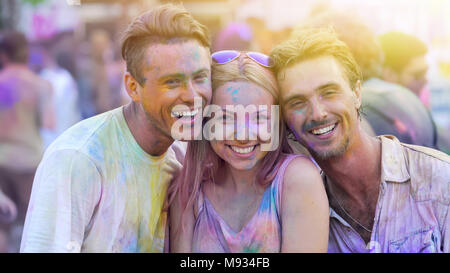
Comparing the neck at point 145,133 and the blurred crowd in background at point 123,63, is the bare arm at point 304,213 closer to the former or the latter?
the neck at point 145,133

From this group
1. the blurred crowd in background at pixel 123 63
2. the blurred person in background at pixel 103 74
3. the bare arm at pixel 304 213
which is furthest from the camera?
Result: the blurred person in background at pixel 103 74

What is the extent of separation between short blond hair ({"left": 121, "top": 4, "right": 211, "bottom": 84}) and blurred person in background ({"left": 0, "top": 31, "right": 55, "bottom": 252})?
2389 mm

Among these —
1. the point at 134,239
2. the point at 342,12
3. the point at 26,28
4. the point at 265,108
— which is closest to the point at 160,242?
the point at 134,239

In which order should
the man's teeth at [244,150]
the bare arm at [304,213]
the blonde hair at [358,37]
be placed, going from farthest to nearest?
the blonde hair at [358,37]
the man's teeth at [244,150]
the bare arm at [304,213]

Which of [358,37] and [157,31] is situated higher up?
[358,37]

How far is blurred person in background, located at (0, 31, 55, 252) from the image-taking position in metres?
4.10

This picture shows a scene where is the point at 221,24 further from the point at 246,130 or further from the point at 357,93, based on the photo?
the point at 246,130

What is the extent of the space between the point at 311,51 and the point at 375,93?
1.00 m

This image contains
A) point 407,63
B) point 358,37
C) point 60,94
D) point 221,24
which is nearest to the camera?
point 358,37

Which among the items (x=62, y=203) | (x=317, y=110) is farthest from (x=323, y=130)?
(x=62, y=203)

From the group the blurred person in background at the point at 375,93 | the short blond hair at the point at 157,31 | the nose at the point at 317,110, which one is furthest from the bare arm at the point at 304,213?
the blurred person in background at the point at 375,93

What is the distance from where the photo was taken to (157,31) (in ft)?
6.70

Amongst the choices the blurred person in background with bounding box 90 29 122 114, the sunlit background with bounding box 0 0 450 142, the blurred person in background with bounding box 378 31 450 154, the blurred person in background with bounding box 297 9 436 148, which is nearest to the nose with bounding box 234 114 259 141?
the blurred person in background with bounding box 297 9 436 148

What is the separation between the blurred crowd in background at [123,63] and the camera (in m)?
2.97
